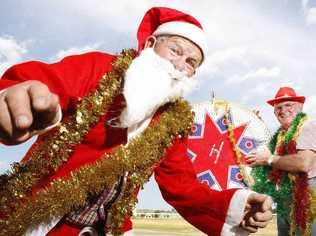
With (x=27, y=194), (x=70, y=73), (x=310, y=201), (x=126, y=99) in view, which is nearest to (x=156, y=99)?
(x=126, y=99)

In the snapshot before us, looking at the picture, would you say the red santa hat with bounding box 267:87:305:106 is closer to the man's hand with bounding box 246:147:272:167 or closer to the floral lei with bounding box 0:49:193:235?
the man's hand with bounding box 246:147:272:167

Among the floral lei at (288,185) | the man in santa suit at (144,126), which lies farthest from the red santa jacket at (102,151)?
the floral lei at (288,185)

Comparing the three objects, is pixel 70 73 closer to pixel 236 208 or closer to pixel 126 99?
pixel 126 99

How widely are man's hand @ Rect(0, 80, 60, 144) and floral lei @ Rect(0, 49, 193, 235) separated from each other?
1008mm

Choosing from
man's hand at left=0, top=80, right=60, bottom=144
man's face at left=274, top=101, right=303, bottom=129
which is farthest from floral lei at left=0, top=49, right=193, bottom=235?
man's face at left=274, top=101, right=303, bottom=129

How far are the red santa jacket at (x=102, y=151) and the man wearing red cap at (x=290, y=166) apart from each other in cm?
163

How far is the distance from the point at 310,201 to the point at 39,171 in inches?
116

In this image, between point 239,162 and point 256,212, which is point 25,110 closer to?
point 256,212

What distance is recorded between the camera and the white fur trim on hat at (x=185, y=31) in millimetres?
2967

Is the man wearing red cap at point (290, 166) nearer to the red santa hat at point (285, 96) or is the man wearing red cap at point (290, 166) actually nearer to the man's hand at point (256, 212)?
the red santa hat at point (285, 96)

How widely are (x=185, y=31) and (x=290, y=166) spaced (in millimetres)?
2002

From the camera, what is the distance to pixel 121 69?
2.48 meters

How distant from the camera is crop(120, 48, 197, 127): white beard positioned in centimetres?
241

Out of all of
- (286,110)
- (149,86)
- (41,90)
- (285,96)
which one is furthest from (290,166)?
(41,90)
